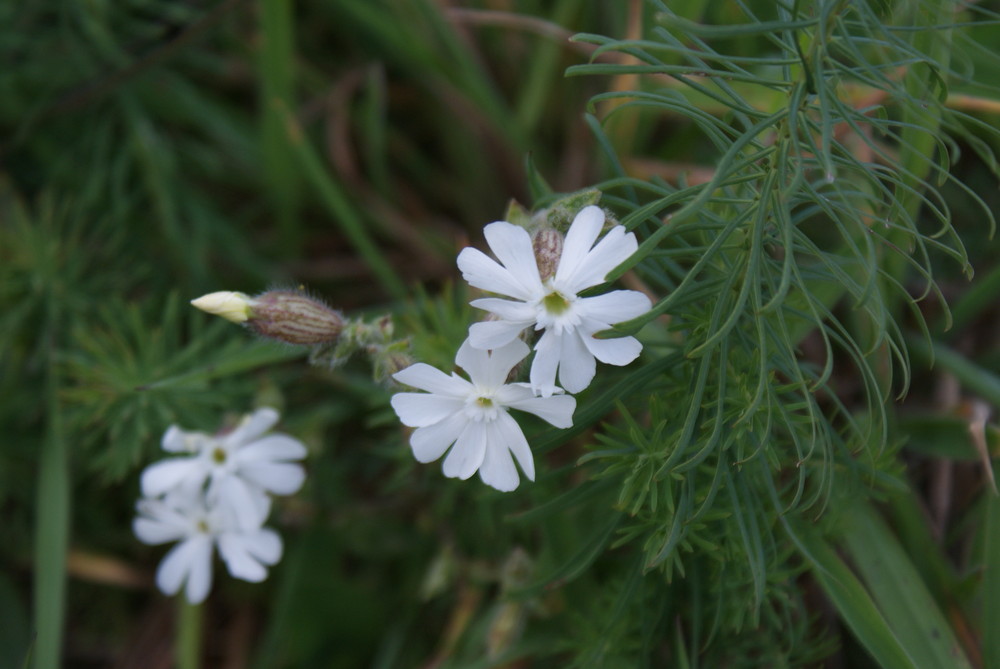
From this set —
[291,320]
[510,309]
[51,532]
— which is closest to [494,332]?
[510,309]

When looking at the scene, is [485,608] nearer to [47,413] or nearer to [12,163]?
[47,413]

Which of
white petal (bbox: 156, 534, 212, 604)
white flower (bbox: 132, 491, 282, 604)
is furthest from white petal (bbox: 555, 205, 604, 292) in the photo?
white petal (bbox: 156, 534, 212, 604)

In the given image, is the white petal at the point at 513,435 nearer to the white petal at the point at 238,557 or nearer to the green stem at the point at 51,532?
the white petal at the point at 238,557

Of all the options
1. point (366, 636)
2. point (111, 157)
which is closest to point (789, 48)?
point (366, 636)

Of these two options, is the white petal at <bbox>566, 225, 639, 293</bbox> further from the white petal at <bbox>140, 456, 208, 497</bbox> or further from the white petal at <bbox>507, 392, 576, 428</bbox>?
the white petal at <bbox>140, 456, 208, 497</bbox>

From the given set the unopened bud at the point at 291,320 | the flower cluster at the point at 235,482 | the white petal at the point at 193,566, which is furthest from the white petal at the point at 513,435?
the white petal at the point at 193,566
